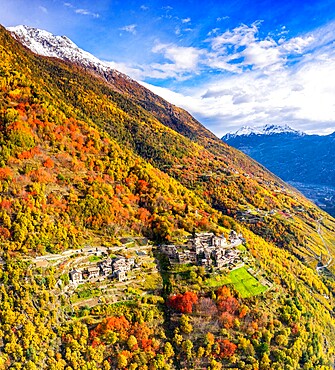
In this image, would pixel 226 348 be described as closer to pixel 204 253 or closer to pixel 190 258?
pixel 190 258

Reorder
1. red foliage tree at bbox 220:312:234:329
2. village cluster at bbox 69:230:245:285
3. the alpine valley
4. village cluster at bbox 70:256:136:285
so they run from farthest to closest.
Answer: village cluster at bbox 69:230:245:285
village cluster at bbox 70:256:136:285
red foliage tree at bbox 220:312:234:329
the alpine valley

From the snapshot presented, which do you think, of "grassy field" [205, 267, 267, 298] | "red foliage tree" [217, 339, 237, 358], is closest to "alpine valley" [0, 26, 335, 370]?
"red foliage tree" [217, 339, 237, 358]

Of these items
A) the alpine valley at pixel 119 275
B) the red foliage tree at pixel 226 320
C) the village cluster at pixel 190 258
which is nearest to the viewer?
the alpine valley at pixel 119 275

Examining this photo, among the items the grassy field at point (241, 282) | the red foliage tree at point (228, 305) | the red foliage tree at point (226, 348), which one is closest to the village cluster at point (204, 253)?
the grassy field at point (241, 282)

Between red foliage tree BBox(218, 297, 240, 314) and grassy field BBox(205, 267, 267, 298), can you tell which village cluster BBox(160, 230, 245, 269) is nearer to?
grassy field BBox(205, 267, 267, 298)

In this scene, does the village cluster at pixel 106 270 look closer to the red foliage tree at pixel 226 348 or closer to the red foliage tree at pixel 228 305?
the red foliage tree at pixel 228 305

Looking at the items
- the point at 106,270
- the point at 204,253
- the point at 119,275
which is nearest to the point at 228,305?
the point at 204,253
